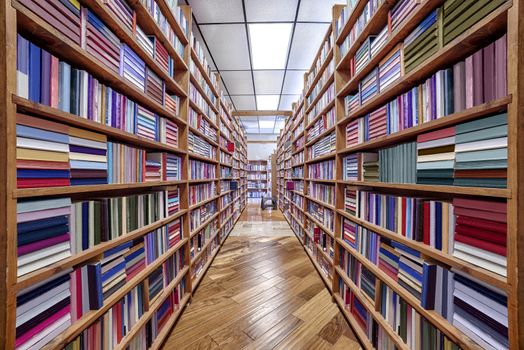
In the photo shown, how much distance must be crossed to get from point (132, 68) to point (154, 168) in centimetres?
58

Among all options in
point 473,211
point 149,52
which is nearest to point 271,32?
→ point 149,52

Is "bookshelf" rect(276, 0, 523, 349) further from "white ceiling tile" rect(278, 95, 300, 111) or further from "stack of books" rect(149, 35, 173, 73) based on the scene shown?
"white ceiling tile" rect(278, 95, 300, 111)

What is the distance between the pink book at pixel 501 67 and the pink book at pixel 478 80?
42 mm

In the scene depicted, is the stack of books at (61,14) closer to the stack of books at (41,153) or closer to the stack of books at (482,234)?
the stack of books at (41,153)

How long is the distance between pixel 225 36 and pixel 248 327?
10.7 feet

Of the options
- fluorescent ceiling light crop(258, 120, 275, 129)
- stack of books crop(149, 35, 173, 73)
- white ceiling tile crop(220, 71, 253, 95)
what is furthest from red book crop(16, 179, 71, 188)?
fluorescent ceiling light crop(258, 120, 275, 129)

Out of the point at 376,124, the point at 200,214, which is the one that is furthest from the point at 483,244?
the point at 200,214

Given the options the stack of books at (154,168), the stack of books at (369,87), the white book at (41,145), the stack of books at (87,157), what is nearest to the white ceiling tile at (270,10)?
the stack of books at (369,87)

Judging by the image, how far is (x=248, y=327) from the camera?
1.46 metres

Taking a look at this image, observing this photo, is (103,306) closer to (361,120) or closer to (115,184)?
(115,184)

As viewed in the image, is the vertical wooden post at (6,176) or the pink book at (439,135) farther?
the pink book at (439,135)

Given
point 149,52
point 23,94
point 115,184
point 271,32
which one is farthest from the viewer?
point 271,32

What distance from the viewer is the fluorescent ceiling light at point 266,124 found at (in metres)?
7.13

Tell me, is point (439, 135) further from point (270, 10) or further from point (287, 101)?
point (287, 101)
